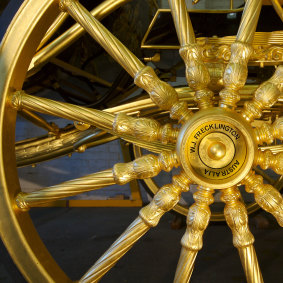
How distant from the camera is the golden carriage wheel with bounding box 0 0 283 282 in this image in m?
0.66

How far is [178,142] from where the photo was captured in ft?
2.18

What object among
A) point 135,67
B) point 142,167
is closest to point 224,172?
point 142,167

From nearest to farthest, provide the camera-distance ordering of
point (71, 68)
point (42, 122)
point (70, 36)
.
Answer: point (70, 36) → point (42, 122) → point (71, 68)

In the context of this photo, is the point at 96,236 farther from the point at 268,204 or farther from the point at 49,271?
the point at 268,204

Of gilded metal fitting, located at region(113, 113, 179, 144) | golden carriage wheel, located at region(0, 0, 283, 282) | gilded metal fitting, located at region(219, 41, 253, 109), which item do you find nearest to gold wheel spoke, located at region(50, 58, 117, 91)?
golden carriage wheel, located at region(0, 0, 283, 282)

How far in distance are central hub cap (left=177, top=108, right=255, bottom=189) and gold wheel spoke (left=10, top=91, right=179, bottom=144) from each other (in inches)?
2.0

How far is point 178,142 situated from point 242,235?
23 centimetres

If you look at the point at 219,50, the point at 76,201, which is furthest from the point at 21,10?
the point at 76,201

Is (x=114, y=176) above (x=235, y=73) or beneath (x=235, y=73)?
beneath

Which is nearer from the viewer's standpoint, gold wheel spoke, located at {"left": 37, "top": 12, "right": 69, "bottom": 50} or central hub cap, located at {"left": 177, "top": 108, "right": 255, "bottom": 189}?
central hub cap, located at {"left": 177, "top": 108, "right": 255, "bottom": 189}

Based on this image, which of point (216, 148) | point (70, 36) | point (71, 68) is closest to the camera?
point (216, 148)

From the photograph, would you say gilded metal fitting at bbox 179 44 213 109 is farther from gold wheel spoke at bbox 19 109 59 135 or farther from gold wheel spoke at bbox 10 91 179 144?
gold wheel spoke at bbox 19 109 59 135

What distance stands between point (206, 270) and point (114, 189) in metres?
1.30

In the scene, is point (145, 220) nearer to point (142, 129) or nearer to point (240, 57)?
point (142, 129)
